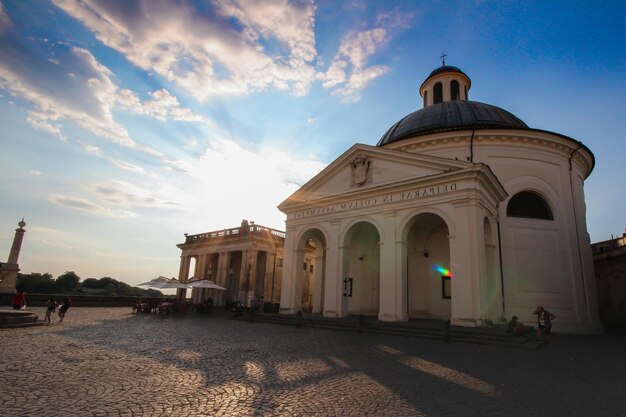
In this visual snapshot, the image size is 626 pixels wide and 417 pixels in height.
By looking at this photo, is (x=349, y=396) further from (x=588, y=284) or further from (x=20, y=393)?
(x=588, y=284)

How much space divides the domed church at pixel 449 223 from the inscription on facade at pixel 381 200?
0.06m

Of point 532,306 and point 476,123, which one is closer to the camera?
point 532,306

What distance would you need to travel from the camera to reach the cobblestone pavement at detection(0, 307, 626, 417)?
5.38 meters

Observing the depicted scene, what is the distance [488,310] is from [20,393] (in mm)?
16067

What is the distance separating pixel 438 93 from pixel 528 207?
14200mm

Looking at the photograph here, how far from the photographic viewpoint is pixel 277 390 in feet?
20.5

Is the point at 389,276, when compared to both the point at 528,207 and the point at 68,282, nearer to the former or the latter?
the point at 528,207

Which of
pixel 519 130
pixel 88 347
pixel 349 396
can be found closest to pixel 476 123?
pixel 519 130

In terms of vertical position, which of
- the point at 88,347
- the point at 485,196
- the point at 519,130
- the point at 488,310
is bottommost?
the point at 88,347

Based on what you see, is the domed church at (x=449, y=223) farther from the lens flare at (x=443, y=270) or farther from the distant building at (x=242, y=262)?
the distant building at (x=242, y=262)

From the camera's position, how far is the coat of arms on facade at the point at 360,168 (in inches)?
754

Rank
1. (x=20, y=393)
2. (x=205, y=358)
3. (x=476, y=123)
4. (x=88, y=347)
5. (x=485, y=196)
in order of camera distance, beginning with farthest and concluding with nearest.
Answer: (x=476, y=123) → (x=485, y=196) → (x=88, y=347) → (x=205, y=358) → (x=20, y=393)

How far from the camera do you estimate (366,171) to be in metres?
19.1

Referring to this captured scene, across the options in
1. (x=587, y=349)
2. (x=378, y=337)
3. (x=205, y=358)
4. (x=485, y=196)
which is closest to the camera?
(x=205, y=358)
